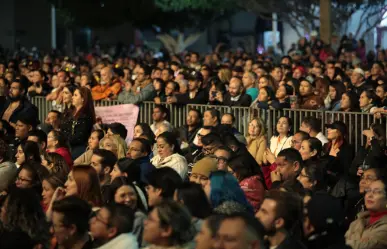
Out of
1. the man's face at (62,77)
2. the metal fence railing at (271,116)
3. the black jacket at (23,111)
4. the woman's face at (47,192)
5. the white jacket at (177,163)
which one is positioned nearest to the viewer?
the woman's face at (47,192)

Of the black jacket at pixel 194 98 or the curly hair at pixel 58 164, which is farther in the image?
the black jacket at pixel 194 98

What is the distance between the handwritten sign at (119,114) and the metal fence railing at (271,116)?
0.40ft

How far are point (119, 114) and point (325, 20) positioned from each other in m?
14.9

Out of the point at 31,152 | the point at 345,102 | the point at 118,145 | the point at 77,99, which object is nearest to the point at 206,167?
the point at 31,152

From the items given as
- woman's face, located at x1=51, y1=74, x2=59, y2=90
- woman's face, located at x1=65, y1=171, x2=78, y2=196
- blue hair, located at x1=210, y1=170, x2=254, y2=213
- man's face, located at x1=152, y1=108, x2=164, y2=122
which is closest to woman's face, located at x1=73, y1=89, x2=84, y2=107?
man's face, located at x1=152, y1=108, x2=164, y2=122

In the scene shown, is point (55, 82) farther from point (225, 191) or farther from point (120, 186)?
point (225, 191)

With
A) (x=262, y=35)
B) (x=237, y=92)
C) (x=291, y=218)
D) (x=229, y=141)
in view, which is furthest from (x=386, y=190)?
(x=262, y=35)

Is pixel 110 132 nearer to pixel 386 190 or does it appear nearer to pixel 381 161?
pixel 381 161

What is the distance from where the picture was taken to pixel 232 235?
862 cm

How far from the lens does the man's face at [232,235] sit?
8.59 meters

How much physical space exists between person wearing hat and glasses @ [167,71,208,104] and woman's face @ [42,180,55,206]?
313 inches

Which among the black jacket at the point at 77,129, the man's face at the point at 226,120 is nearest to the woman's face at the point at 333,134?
the man's face at the point at 226,120

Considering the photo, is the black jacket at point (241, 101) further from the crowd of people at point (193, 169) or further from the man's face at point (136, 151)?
the man's face at point (136, 151)

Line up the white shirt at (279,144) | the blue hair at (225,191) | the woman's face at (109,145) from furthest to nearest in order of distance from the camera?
the white shirt at (279,144) → the woman's face at (109,145) → the blue hair at (225,191)
